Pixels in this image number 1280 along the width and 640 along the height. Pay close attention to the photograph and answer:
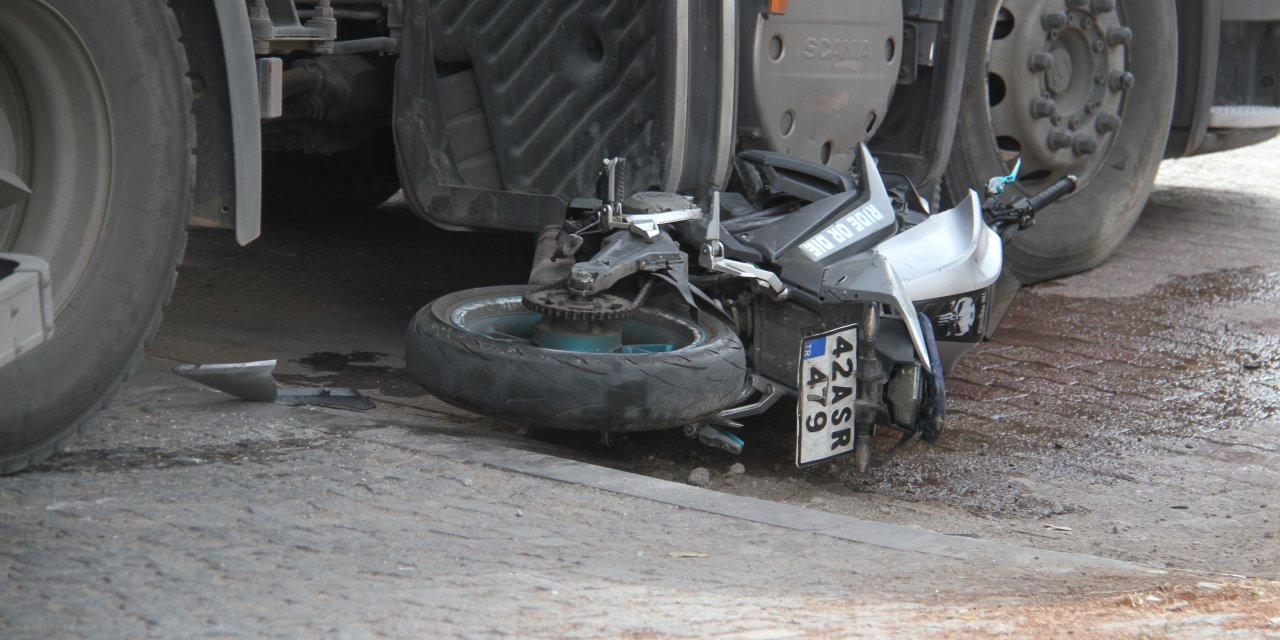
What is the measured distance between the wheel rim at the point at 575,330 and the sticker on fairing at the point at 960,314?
0.81 m

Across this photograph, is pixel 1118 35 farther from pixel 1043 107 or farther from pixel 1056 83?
pixel 1043 107

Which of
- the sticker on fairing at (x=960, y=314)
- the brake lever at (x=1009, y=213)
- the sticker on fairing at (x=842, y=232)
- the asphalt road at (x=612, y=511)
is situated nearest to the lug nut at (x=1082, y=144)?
the asphalt road at (x=612, y=511)

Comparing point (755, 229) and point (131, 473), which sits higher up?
point (755, 229)

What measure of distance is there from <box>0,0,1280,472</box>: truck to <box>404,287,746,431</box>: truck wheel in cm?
12

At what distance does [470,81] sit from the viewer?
14.6 ft

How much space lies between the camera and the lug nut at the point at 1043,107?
20.5 feet

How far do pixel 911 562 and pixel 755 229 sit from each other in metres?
1.45

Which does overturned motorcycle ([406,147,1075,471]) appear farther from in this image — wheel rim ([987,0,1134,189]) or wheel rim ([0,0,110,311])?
wheel rim ([987,0,1134,189])

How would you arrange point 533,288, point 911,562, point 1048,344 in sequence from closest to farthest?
point 911,562 → point 533,288 → point 1048,344

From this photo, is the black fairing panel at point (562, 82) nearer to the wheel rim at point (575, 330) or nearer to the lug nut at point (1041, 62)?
the wheel rim at point (575, 330)

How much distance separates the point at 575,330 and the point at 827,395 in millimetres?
704

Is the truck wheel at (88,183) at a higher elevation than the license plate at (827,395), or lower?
higher

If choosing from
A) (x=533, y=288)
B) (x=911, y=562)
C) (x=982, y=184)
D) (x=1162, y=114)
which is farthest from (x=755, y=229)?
(x=1162, y=114)

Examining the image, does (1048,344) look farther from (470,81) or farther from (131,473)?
(131,473)
